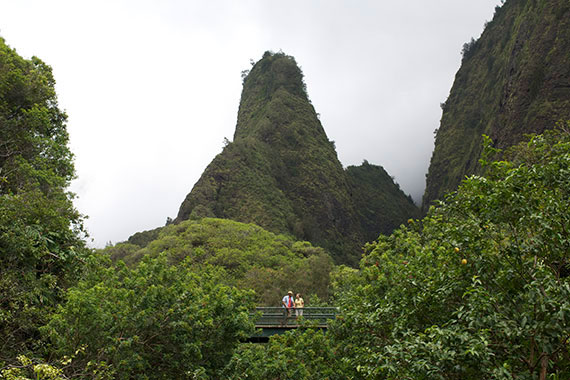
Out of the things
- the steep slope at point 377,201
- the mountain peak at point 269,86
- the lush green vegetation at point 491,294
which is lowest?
the lush green vegetation at point 491,294

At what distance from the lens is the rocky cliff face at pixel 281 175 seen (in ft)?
229

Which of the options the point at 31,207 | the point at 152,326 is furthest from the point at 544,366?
the point at 31,207

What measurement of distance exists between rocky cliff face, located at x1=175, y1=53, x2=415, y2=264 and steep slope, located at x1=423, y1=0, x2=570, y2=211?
2431cm

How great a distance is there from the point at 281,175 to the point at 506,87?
41.4m

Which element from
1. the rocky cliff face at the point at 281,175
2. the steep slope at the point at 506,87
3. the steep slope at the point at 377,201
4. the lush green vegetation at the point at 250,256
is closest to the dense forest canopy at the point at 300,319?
the lush green vegetation at the point at 250,256

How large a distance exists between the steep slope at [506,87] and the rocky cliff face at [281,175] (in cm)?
2431

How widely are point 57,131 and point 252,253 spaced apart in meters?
31.0

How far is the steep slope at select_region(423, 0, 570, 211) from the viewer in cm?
5485

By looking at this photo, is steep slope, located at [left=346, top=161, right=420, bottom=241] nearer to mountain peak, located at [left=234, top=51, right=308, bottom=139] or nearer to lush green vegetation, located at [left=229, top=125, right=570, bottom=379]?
mountain peak, located at [left=234, top=51, right=308, bottom=139]

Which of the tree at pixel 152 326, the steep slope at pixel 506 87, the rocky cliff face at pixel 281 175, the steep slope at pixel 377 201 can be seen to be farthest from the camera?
the steep slope at pixel 377 201

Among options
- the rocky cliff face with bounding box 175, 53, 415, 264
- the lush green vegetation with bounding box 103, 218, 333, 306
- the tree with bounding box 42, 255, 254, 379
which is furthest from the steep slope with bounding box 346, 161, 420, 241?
the tree with bounding box 42, 255, 254, 379

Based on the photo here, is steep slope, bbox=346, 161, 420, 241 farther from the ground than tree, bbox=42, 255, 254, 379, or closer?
farther from the ground

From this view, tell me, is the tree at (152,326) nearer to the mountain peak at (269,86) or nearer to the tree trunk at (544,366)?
the tree trunk at (544,366)

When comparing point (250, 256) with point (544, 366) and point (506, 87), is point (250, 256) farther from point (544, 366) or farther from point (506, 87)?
point (506, 87)
